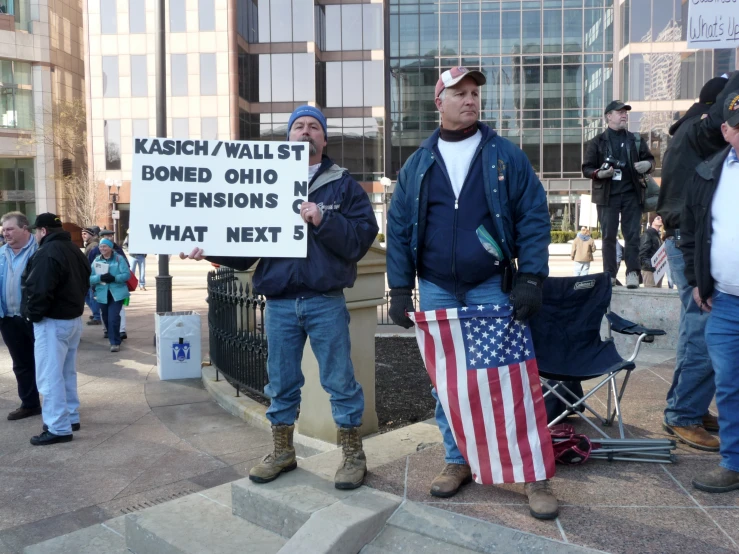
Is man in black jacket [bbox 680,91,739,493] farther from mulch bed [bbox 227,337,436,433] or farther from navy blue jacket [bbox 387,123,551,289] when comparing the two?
mulch bed [bbox 227,337,436,433]

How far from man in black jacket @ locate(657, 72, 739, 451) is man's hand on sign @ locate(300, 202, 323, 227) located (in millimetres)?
2136

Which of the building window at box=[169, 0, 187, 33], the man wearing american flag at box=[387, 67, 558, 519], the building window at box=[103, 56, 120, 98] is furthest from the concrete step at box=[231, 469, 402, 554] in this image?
the building window at box=[103, 56, 120, 98]

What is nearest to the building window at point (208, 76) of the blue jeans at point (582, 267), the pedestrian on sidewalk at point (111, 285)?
the blue jeans at point (582, 267)

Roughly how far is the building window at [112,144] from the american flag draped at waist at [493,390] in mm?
50601

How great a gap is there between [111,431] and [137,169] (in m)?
3.46

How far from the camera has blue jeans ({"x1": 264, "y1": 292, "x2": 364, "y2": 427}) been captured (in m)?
3.74

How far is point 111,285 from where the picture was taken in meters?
10.8

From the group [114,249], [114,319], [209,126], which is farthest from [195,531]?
[209,126]

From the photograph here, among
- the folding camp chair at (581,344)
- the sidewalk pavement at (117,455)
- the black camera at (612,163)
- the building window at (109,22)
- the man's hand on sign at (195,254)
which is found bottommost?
the sidewalk pavement at (117,455)

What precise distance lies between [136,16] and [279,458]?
169 feet

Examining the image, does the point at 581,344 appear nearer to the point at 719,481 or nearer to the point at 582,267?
the point at 719,481

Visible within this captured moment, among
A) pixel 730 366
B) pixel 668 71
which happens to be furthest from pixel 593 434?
pixel 668 71

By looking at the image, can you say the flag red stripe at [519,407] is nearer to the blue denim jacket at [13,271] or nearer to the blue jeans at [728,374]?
the blue jeans at [728,374]

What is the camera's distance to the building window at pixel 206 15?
48531 millimetres
